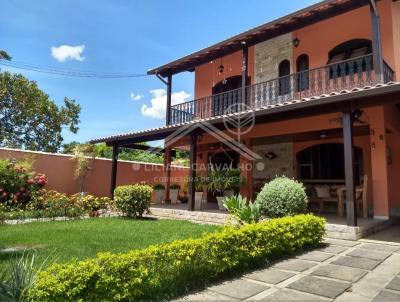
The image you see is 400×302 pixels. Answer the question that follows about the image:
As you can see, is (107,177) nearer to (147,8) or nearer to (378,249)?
(147,8)

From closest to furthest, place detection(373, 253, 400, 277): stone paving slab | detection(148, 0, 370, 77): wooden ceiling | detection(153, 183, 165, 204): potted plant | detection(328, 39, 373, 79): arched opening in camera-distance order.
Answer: detection(373, 253, 400, 277): stone paving slab
detection(148, 0, 370, 77): wooden ceiling
detection(328, 39, 373, 79): arched opening
detection(153, 183, 165, 204): potted plant

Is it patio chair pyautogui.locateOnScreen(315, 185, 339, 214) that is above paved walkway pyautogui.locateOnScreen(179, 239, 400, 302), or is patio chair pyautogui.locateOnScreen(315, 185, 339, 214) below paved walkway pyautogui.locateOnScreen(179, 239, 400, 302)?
above

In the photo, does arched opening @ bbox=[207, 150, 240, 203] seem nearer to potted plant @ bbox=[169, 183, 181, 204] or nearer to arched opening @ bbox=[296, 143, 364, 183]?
potted plant @ bbox=[169, 183, 181, 204]

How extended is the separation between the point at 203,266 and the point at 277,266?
136 centimetres

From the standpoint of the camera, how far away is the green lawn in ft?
17.3

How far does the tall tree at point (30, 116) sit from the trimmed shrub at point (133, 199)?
13.6m

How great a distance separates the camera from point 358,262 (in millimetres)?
4926

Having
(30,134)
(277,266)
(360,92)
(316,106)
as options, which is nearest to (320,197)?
(316,106)

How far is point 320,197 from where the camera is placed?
924 centimetres

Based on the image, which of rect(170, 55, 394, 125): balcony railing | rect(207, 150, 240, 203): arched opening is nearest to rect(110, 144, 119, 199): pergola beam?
rect(170, 55, 394, 125): balcony railing

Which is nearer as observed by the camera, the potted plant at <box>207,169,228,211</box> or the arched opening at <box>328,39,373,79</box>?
the arched opening at <box>328,39,373,79</box>

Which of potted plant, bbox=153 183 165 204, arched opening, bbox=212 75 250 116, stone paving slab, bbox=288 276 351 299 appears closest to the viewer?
stone paving slab, bbox=288 276 351 299

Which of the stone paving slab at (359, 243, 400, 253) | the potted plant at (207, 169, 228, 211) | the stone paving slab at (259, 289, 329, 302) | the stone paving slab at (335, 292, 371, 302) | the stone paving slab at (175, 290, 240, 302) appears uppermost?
the potted plant at (207, 169, 228, 211)

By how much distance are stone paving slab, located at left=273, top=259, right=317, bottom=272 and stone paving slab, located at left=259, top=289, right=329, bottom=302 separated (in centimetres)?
99
